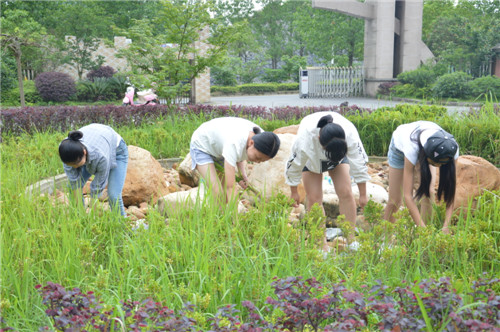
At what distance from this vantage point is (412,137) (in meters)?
3.61

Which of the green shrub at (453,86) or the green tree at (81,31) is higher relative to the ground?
the green tree at (81,31)

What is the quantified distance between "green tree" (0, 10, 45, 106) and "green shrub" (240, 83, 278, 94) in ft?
38.9

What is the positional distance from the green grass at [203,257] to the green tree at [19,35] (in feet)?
42.1

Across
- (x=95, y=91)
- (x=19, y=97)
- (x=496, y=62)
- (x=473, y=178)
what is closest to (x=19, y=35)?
(x=19, y=97)

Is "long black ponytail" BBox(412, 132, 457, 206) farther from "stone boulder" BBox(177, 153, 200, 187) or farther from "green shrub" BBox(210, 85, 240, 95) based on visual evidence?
"green shrub" BBox(210, 85, 240, 95)

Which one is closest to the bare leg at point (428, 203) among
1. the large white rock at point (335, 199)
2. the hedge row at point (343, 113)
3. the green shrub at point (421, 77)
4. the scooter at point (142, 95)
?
the large white rock at point (335, 199)

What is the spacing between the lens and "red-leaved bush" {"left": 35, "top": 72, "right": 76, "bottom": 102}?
20297 millimetres

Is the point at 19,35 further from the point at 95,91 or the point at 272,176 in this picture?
the point at 272,176

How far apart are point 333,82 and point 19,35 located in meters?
13.7

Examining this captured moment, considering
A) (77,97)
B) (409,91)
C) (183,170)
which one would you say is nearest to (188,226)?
(183,170)

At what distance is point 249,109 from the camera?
873 cm

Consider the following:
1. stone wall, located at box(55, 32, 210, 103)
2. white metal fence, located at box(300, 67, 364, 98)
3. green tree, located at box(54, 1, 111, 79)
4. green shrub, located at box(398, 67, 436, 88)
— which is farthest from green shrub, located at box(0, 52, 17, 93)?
green shrub, located at box(398, 67, 436, 88)

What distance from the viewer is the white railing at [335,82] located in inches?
912

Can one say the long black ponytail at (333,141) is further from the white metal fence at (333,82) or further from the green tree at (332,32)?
the green tree at (332,32)
